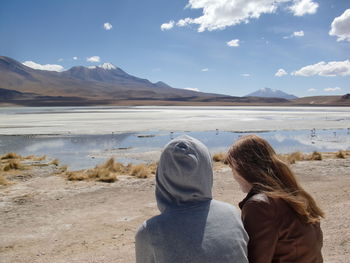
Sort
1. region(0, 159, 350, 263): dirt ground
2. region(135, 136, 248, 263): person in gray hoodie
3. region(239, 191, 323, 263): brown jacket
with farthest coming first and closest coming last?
region(0, 159, 350, 263): dirt ground → region(239, 191, 323, 263): brown jacket → region(135, 136, 248, 263): person in gray hoodie

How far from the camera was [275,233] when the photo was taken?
1443 mm

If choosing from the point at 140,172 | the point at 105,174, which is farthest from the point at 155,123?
the point at 105,174

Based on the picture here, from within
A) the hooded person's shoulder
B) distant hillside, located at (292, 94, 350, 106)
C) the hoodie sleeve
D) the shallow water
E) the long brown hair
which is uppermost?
distant hillside, located at (292, 94, 350, 106)

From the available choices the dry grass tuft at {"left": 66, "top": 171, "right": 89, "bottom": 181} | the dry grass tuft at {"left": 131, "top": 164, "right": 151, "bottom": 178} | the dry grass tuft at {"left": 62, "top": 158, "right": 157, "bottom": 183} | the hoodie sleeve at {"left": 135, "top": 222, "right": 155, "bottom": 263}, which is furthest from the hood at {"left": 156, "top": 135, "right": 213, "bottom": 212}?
the dry grass tuft at {"left": 66, "top": 171, "right": 89, "bottom": 181}

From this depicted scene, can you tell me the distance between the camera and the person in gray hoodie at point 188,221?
133cm

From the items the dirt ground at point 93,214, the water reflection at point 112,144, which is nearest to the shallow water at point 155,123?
the water reflection at point 112,144

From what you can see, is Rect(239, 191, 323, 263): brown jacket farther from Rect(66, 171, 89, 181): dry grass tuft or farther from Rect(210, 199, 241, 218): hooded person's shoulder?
Rect(66, 171, 89, 181): dry grass tuft

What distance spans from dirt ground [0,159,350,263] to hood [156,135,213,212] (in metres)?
2.97

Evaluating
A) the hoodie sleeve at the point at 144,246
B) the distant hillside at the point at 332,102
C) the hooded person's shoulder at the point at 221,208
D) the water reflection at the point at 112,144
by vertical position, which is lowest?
the water reflection at the point at 112,144

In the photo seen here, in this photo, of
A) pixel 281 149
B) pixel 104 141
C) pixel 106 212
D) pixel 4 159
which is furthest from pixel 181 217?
pixel 104 141

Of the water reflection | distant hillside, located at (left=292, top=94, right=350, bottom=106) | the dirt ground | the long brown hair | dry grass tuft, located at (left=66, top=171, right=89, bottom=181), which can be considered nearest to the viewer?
the long brown hair

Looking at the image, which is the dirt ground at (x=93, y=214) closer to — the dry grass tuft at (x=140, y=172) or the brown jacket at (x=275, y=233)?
the dry grass tuft at (x=140, y=172)

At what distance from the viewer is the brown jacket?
144 cm

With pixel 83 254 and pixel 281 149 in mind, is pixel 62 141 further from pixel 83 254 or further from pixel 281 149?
pixel 83 254
